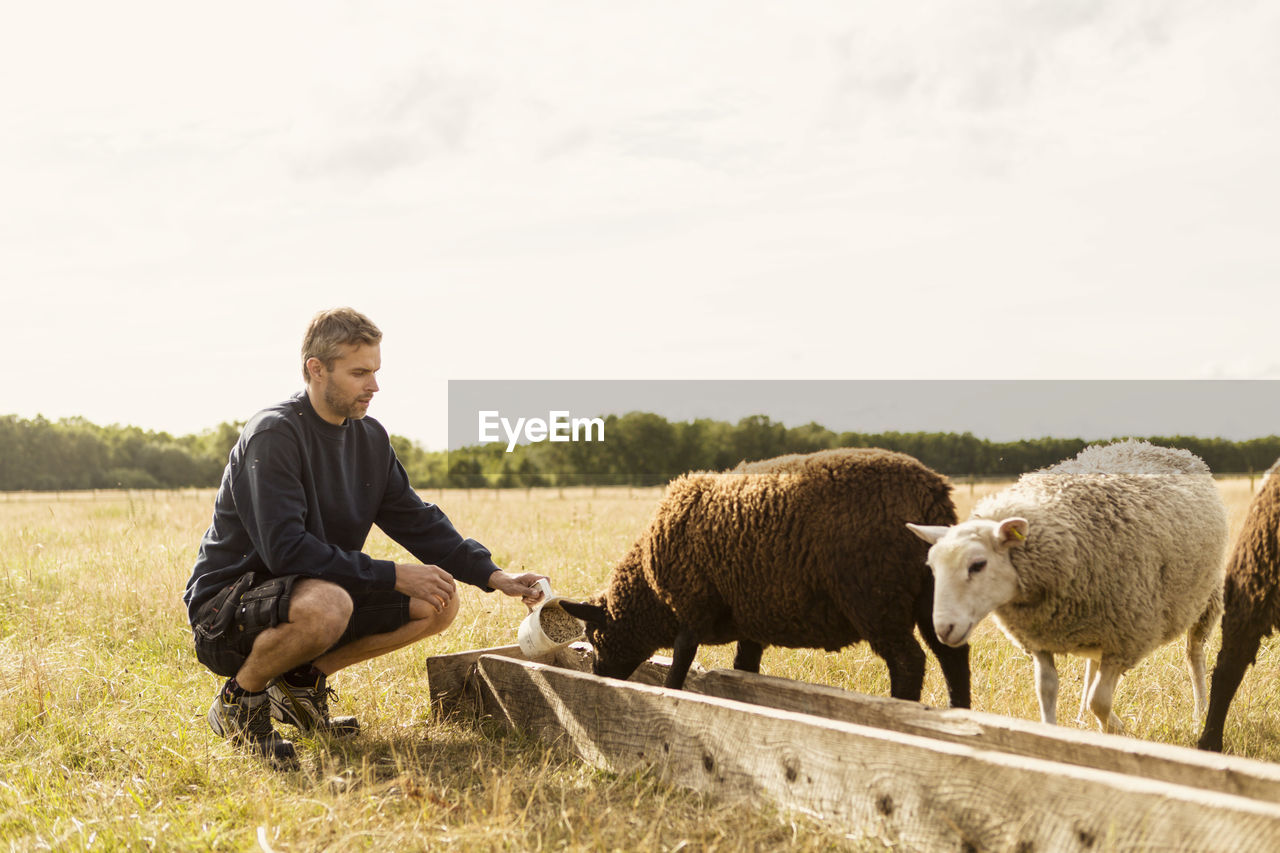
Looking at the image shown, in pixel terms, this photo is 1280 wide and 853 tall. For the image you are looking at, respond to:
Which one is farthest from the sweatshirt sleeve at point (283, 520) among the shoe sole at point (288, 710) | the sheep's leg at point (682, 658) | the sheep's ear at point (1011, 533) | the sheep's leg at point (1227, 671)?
the sheep's leg at point (1227, 671)

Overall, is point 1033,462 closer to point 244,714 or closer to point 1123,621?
point 1123,621

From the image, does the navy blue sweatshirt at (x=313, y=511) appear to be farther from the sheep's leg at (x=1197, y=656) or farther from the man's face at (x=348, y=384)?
the sheep's leg at (x=1197, y=656)

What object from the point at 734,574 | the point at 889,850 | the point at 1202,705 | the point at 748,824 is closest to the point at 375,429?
the point at 734,574

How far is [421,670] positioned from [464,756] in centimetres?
142

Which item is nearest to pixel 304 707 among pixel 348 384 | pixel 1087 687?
pixel 348 384

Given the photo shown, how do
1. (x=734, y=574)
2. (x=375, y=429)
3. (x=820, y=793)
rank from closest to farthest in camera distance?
(x=820, y=793)
(x=734, y=574)
(x=375, y=429)

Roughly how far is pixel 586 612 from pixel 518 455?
44765 millimetres

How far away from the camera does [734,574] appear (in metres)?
4.78

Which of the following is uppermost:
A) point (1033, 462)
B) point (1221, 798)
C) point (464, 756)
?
point (1033, 462)

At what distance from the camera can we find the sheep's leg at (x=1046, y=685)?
4770 millimetres

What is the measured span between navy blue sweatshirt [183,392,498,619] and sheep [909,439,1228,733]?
2501mm

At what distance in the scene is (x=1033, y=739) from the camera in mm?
3221

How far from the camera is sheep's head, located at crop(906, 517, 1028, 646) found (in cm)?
408

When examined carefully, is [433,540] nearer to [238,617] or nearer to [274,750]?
[238,617]
